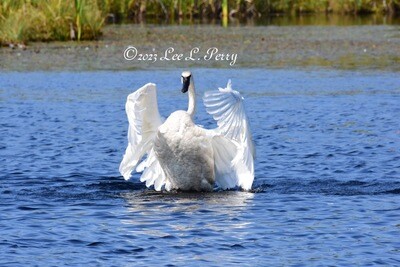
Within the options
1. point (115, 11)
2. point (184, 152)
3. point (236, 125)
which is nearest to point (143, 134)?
point (184, 152)

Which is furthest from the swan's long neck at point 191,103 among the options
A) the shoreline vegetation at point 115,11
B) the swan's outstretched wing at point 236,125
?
the shoreline vegetation at point 115,11

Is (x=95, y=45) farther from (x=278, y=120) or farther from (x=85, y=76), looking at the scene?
(x=278, y=120)

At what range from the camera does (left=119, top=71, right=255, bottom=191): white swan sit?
10547 millimetres

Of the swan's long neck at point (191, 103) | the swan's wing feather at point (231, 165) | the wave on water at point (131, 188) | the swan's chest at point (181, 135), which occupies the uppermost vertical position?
the swan's long neck at point (191, 103)

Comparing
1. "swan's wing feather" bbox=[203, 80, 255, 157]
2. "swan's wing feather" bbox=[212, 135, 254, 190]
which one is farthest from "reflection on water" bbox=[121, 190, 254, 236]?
"swan's wing feather" bbox=[203, 80, 255, 157]

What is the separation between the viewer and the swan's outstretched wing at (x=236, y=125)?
1040cm

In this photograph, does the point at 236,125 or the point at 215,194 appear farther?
the point at 215,194

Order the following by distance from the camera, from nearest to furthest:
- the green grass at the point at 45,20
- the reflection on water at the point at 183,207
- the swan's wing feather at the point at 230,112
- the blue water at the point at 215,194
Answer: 1. the blue water at the point at 215,194
2. the reflection on water at the point at 183,207
3. the swan's wing feather at the point at 230,112
4. the green grass at the point at 45,20

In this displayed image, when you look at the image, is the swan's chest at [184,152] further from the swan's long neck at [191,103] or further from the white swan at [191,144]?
the swan's long neck at [191,103]

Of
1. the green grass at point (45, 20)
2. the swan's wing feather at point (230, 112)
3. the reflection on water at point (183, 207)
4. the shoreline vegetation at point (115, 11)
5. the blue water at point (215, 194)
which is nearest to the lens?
the blue water at point (215, 194)

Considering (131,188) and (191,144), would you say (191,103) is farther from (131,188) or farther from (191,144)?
(131,188)

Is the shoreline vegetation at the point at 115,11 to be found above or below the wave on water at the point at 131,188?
above

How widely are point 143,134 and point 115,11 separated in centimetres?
3153

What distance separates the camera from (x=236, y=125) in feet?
34.7
